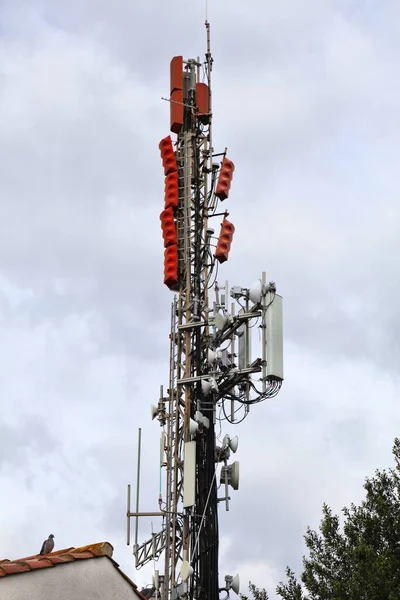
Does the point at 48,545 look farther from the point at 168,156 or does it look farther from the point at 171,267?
the point at 168,156

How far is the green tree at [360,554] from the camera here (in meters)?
29.0

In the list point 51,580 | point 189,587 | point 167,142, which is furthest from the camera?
point 167,142

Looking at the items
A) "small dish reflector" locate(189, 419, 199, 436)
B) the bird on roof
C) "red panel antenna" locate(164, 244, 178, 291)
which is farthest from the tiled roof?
"red panel antenna" locate(164, 244, 178, 291)

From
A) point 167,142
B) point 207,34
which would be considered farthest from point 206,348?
point 207,34

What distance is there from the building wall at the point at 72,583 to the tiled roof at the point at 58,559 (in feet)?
0.19

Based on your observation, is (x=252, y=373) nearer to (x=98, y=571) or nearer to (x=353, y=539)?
(x=353, y=539)

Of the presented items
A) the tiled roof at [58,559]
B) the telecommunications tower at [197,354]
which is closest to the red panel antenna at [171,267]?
the telecommunications tower at [197,354]

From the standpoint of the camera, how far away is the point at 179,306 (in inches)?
1148

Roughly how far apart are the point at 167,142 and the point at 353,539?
1077 centimetres

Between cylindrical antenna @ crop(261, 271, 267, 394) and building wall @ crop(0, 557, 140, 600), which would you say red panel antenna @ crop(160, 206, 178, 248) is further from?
building wall @ crop(0, 557, 140, 600)

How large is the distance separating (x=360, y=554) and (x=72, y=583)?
13.7 meters

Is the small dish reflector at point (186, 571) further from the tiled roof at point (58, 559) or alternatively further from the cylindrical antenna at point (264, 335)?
the tiled roof at point (58, 559)

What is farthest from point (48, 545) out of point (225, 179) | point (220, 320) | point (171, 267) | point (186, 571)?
point (225, 179)

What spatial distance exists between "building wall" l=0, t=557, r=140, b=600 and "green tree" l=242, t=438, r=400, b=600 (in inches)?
482
